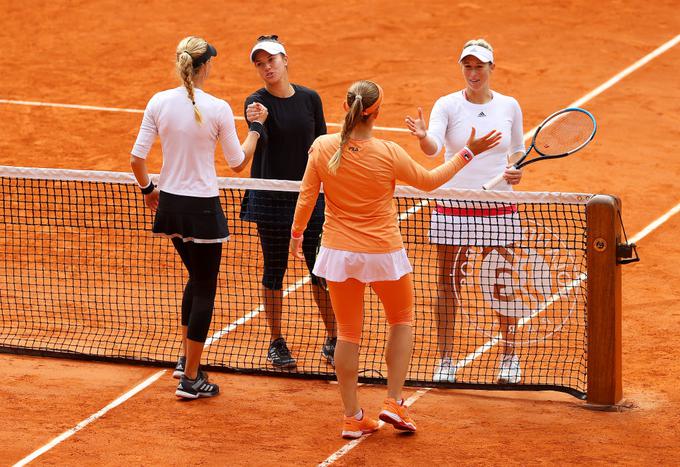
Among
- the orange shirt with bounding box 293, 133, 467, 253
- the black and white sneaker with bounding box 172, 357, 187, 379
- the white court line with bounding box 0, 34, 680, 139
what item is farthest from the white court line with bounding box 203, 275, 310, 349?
the white court line with bounding box 0, 34, 680, 139

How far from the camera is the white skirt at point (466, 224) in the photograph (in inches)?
308

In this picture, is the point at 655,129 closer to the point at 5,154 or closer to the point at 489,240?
the point at 489,240

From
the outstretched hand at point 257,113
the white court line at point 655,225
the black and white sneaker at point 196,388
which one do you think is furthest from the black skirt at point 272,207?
the white court line at point 655,225

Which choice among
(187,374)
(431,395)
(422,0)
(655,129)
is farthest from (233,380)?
(422,0)

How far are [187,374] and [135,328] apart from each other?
67.2 inches

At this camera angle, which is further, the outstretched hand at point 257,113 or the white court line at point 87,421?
the outstretched hand at point 257,113

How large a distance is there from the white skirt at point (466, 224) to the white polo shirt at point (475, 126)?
0.59 feet

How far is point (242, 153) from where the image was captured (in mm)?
Answer: 7223

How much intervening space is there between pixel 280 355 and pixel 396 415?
1.59 metres

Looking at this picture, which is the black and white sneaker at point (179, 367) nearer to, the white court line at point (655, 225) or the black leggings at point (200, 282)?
the black leggings at point (200, 282)

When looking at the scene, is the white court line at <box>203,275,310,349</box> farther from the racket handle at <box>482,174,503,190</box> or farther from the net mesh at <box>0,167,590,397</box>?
the racket handle at <box>482,174,503,190</box>

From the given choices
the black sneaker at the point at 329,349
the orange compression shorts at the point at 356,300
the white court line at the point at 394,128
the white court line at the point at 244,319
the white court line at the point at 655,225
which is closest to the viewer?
the orange compression shorts at the point at 356,300

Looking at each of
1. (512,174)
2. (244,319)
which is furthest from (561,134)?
(244,319)

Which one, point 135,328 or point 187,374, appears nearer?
point 187,374
